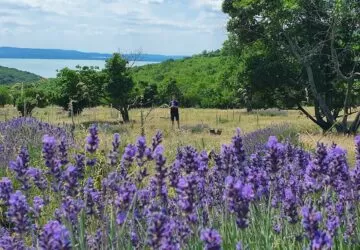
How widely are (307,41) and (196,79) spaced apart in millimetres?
39888

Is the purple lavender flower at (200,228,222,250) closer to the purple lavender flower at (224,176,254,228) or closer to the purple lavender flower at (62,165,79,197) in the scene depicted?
the purple lavender flower at (224,176,254,228)

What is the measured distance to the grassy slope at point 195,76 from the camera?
5005cm

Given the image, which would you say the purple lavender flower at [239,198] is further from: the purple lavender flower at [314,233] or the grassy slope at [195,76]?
the grassy slope at [195,76]

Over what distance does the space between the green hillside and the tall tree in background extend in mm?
4809

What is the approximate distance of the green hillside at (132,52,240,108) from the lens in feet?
157

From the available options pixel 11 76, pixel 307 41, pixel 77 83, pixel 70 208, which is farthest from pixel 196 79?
pixel 70 208

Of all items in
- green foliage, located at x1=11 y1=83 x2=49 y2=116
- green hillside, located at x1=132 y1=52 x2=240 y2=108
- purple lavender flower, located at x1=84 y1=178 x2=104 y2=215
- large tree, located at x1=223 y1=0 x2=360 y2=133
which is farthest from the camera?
green hillside, located at x1=132 y1=52 x2=240 y2=108

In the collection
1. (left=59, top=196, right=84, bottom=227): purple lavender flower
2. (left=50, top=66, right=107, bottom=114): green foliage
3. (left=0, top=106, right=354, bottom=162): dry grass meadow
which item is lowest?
(left=0, top=106, right=354, bottom=162): dry grass meadow

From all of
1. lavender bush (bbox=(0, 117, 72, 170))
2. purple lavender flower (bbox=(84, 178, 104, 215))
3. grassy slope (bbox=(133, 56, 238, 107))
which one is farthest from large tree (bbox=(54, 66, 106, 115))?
purple lavender flower (bbox=(84, 178, 104, 215))

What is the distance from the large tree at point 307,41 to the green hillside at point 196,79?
16.3ft

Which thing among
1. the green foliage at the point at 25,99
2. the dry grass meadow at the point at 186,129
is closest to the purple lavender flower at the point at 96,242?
the dry grass meadow at the point at 186,129

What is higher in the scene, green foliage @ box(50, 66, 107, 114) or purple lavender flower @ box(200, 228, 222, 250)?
green foliage @ box(50, 66, 107, 114)

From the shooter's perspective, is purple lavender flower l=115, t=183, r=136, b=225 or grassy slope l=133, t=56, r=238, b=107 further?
grassy slope l=133, t=56, r=238, b=107

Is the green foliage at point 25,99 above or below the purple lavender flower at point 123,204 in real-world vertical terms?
above
